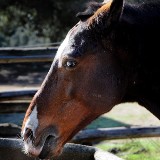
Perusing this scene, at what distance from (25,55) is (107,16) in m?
3.07

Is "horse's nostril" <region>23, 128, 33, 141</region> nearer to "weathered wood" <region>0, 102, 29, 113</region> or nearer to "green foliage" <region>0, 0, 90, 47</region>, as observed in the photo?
"weathered wood" <region>0, 102, 29, 113</region>

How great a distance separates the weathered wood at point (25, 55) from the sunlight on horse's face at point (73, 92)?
9.24 ft

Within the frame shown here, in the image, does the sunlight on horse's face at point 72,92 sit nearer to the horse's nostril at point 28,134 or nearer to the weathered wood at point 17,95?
the horse's nostril at point 28,134

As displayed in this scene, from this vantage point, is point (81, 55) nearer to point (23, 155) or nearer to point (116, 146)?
point (23, 155)

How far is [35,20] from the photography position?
15.2 m

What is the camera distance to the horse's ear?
8.12ft

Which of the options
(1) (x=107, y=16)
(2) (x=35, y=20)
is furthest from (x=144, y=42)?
(2) (x=35, y=20)

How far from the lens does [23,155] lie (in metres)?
2.79

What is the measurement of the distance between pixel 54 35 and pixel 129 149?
397 inches

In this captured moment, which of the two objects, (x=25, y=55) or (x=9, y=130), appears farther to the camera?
(x=25, y=55)

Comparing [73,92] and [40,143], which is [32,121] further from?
[73,92]

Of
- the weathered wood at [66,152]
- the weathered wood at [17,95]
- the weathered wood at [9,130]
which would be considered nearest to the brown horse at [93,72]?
the weathered wood at [66,152]

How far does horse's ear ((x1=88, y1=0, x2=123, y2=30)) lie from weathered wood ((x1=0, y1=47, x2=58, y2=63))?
285 cm

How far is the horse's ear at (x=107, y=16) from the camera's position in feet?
8.12
